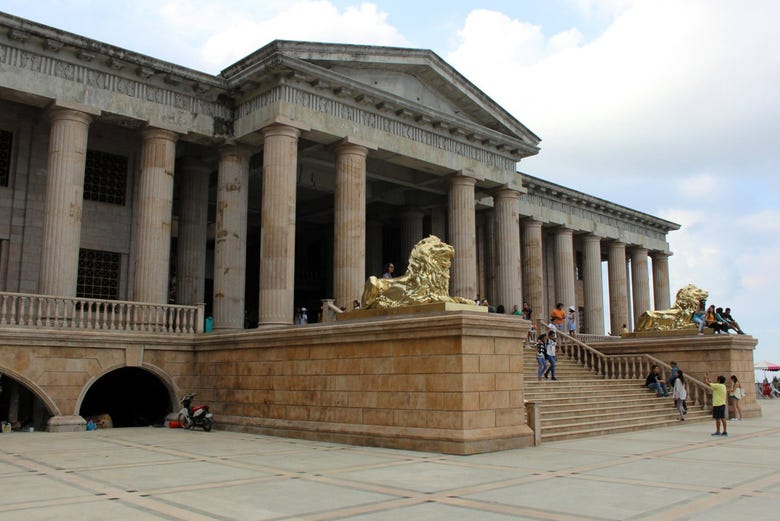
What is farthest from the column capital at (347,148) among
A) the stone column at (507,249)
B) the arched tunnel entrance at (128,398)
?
the arched tunnel entrance at (128,398)

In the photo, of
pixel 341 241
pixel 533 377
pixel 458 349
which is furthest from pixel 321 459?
pixel 341 241

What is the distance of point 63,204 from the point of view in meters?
21.8

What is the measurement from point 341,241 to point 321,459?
13074 millimetres

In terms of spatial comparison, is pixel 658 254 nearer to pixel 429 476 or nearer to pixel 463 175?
pixel 463 175

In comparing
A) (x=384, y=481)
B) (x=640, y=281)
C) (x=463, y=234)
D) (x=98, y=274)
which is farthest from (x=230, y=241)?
(x=640, y=281)

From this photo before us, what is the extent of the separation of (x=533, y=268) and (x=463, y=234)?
8.07 m

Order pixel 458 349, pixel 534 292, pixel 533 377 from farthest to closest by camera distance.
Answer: pixel 534 292 < pixel 533 377 < pixel 458 349

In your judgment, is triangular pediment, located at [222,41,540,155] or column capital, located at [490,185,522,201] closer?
triangular pediment, located at [222,41,540,155]

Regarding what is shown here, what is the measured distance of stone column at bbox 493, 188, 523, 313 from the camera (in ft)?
105

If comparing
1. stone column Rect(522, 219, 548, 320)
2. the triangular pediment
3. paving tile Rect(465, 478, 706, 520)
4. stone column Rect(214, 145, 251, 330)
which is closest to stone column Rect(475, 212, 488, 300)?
stone column Rect(522, 219, 548, 320)

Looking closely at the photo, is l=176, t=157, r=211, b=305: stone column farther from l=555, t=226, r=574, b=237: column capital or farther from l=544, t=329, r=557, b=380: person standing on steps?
l=555, t=226, r=574, b=237: column capital

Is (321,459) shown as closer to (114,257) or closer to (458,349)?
(458,349)

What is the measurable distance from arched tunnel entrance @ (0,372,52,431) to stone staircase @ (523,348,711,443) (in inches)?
531

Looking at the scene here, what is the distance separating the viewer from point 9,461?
13.1 meters
